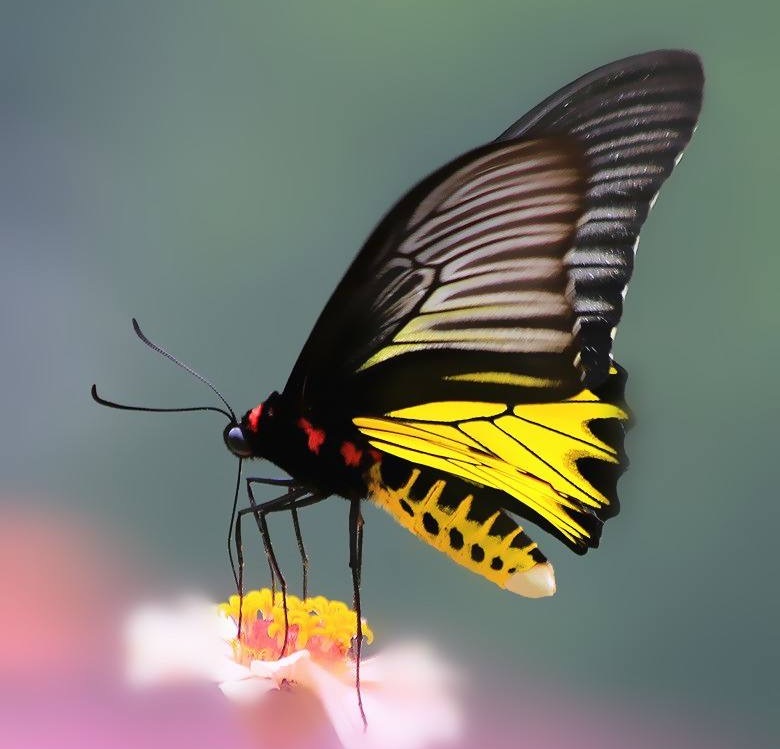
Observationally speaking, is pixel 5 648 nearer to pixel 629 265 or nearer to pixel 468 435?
pixel 468 435

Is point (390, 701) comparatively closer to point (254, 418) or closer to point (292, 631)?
point (292, 631)

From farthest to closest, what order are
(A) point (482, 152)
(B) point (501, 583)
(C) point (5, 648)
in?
(C) point (5, 648), (B) point (501, 583), (A) point (482, 152)

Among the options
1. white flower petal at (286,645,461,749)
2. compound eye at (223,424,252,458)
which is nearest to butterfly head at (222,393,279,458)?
compound eye at (223,424,252,458)

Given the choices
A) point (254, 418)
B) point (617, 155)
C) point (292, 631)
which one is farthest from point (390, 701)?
point (617, 155)

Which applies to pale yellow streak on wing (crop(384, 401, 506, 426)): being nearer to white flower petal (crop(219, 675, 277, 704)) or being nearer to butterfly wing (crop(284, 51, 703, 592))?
butterfly wing (crop(284, 51, 703, 592))

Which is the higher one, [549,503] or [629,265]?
[629,265]

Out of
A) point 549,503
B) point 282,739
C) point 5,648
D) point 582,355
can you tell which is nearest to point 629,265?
point 582,355

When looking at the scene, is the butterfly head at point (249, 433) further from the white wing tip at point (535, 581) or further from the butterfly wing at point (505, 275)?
the white wing tip at point (535, 581)
